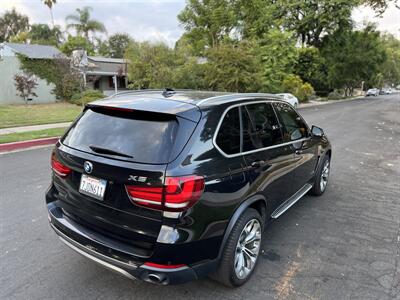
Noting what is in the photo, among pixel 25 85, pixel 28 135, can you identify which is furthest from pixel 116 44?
pixel 28 135

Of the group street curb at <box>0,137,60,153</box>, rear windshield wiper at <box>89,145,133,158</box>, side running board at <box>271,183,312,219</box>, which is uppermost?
rear windshield wiper at <box>89,145,133,158</box>

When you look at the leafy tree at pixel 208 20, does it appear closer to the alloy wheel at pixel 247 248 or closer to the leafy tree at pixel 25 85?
the leafy tree at pixel 25 85

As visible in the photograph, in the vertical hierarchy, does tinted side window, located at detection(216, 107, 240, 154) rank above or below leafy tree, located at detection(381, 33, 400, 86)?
below

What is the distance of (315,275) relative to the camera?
3023 millimetres

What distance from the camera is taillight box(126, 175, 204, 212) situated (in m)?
2.18

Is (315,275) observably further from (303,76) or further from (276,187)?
(303,76)

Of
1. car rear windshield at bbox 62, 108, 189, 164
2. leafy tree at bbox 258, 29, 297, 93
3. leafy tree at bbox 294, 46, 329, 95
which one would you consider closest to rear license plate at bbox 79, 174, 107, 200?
car rear windshield at bbox 62, 108, 189, 164

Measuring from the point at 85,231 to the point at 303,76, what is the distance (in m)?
40.3

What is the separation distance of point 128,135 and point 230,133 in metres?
0.89

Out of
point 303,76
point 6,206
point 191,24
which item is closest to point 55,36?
point 191,24

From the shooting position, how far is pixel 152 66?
723 inches

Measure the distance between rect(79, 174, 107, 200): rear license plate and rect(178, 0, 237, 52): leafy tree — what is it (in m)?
33.0

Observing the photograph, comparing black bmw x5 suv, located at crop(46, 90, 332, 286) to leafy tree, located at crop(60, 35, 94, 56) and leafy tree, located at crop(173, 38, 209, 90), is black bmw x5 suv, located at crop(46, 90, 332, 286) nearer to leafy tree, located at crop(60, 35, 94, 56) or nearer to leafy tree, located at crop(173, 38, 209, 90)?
leafy tree, located at crop(173, 38, 209, 90)

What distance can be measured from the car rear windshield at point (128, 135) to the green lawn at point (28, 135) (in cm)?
718
